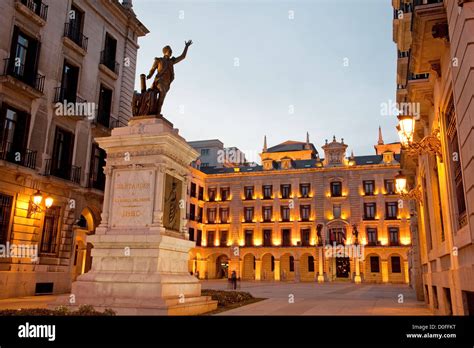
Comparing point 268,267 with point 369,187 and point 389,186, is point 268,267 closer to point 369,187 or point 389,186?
point 369,187

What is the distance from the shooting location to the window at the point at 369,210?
58.2 meters

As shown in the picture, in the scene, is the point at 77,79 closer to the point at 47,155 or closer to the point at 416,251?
the point at 47,155

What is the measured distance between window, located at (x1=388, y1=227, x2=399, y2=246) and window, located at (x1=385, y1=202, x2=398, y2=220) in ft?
4.84

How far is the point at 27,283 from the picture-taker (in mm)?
18344

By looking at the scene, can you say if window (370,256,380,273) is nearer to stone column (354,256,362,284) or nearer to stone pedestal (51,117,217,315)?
stone column (354,256,362,284)

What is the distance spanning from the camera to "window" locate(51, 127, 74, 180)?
2109 centimetres

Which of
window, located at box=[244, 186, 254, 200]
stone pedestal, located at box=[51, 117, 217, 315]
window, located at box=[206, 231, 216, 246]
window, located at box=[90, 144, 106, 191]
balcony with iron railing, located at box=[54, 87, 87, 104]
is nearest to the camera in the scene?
stone pedestal, located at box=[51, 117, 217, 315]

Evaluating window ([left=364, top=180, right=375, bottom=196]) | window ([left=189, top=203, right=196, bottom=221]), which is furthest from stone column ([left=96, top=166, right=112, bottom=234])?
window ([left=364, top=180, right=375, bottom=196])

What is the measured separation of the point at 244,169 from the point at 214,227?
34.1 feet

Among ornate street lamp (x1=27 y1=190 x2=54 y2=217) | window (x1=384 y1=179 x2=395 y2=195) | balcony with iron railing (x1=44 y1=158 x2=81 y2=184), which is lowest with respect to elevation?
ornate street lamp (x1=27 y1=190 x2=54 y2=217)

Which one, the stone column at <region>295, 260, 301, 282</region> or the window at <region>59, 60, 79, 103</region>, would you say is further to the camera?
the stone column at <region>295, 260, 301, 282</region>

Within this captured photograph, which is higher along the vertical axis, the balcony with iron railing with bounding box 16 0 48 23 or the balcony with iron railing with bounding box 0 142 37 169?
the balcony with iron railing with bounding box 16 0 48 23

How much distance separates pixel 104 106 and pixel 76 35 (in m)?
4.36
